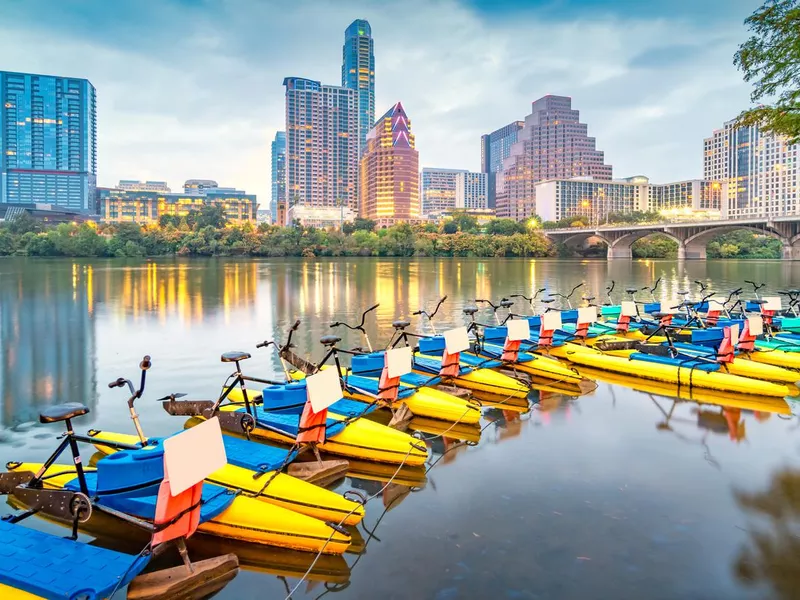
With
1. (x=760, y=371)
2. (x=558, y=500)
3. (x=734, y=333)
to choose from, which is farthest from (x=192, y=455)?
(x=760, y=371)

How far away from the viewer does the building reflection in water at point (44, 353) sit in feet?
42.7

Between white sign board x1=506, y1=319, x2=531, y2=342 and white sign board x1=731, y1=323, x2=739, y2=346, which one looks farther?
white sign board x1=506, y1=319, x2=531, y2=342

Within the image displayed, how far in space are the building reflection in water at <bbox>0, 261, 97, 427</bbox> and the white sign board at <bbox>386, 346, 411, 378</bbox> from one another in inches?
291

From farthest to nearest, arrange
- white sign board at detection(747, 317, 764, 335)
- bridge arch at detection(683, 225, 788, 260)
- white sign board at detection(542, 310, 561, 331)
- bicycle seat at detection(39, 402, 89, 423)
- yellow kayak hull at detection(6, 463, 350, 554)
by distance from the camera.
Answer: bridge arch at detection(683, 225, 788, 260) → white sign board at detection(542, 310, 561, 331) → white sign board at detection(747, 317, 764, 335) → yellow kayak hull at detection(6, 463, 350, 554) → bicycle seat at detection(39, 402, 89, 423)

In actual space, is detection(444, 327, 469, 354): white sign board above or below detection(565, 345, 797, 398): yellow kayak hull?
above

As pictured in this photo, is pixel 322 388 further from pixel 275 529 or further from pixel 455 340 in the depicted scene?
pixel 455 340

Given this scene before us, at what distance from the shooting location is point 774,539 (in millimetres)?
6430

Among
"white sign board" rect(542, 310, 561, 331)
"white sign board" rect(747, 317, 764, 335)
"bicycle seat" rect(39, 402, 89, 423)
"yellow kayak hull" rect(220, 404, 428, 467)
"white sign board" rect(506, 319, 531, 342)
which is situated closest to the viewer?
"bicycle seat" rect(39, 402, 89, 423)

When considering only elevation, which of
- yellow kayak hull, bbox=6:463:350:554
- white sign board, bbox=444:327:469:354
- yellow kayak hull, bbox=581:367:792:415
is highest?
white sign board, bbox=444:327:469:354

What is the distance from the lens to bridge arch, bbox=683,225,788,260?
8725 cm

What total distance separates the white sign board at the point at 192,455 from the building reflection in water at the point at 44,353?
26.4ft

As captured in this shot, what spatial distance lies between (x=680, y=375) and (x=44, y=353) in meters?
18.9

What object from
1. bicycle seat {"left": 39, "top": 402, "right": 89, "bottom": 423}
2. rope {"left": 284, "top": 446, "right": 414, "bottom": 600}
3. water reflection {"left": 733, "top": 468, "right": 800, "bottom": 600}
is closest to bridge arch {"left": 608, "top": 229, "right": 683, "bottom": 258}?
water reflection {"left": 733, "top": 468, "right": 800, "bottom": 600}

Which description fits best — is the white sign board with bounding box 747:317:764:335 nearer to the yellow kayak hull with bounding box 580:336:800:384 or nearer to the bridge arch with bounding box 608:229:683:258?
the yellow kayak hull with bounding box 580:336:800:384
